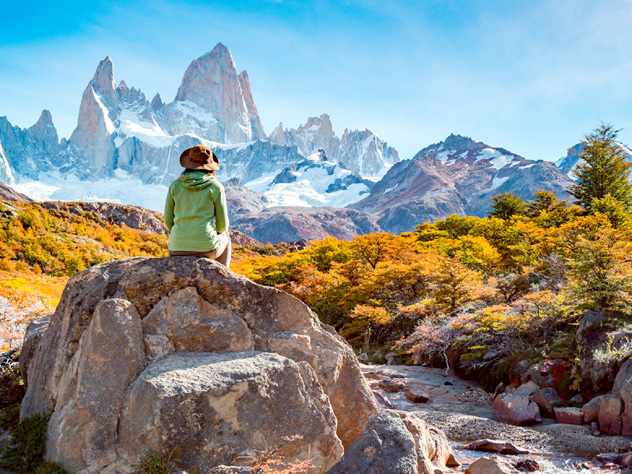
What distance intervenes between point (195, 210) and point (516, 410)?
23.6 feet

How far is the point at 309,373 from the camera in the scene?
4488mm

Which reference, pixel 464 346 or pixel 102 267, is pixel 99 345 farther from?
pixel 464 346

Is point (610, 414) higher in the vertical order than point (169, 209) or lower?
lower

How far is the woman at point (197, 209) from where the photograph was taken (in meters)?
4.96

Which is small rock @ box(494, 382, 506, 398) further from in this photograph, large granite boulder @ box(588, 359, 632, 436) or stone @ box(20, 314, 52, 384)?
stone @ box(20, 314, 52, 384)

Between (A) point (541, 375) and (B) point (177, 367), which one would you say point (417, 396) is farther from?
(B) point (177, 367)

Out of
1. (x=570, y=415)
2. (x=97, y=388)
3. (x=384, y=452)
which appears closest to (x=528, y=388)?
(x=570, y=415)

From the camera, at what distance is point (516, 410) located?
8.21 metres

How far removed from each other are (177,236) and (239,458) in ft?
8.16

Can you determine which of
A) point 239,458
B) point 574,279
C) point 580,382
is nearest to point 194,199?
point 239,458

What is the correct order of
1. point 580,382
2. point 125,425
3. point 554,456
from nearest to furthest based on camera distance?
1. point 125,425
2. point 554,456
3. point 580,382

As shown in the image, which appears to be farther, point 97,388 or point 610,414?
point 610,414

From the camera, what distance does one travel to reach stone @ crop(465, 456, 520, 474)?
483 cm

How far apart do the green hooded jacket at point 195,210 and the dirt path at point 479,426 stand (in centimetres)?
508
